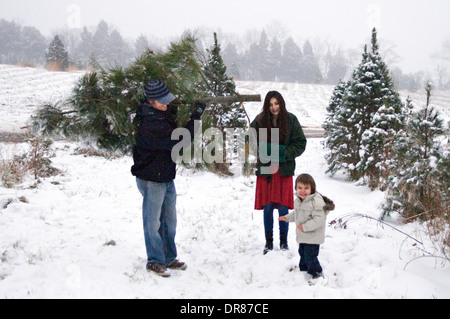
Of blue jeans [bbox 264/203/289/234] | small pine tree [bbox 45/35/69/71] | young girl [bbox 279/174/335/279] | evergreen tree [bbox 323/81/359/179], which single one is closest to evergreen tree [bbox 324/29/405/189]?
evergreen tree [bbox 323/81/359/179]

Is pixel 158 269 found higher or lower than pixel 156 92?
lower

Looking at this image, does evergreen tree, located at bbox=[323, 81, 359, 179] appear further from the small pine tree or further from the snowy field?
the small pine tree

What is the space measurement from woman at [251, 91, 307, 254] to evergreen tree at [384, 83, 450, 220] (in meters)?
1.97

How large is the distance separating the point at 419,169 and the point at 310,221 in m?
2.58

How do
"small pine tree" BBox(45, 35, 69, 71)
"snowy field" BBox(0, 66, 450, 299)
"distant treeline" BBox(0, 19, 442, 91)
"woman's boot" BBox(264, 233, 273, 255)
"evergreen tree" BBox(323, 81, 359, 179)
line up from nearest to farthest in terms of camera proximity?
1. "snowy field" BBox(0, 66, 450, 299)
2. "woman's boot" BBox(264, 233, 273, 255)
3. "evergreen tree" BBox(323, 81, 359, 179)
4. "small pine tree" BBox(45, 35, 69, 71)
5. "distant treeline" BBox(0, 19, 442, 91)

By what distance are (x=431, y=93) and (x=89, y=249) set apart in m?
5.24

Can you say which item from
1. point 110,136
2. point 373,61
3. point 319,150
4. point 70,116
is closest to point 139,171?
point 110,136

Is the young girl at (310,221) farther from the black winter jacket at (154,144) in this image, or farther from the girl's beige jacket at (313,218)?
the black winter jacket at (154,144)

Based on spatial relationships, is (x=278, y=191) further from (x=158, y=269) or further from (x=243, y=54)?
(x=243, y=54)

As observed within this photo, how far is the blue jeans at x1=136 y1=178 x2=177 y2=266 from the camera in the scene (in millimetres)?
3273

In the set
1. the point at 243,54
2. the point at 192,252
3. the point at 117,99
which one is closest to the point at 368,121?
the point at 192,252

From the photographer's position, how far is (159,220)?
3.42 metres

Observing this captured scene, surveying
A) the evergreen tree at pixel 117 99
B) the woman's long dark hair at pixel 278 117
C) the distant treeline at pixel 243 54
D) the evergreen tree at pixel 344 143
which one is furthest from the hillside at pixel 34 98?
the distant treeline at pixel 243 54
